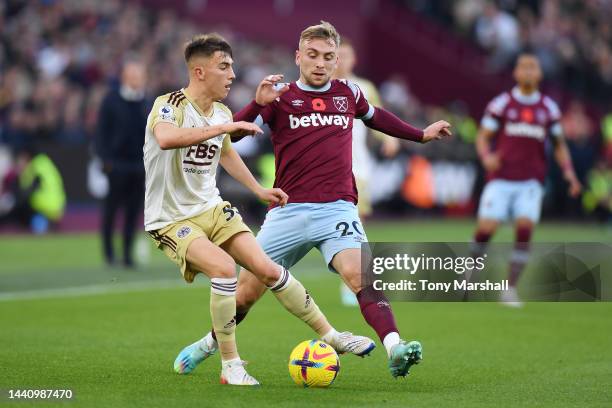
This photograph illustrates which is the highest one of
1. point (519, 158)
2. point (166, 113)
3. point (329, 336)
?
point (166, 113)

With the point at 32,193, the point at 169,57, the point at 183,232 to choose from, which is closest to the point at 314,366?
the point at 183,232

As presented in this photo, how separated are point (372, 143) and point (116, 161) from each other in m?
10.8

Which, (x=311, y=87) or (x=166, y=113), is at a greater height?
(x=311, y=87)

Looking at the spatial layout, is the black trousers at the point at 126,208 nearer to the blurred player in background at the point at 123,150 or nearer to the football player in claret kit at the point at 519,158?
the blurred player in background at the point at 123,150

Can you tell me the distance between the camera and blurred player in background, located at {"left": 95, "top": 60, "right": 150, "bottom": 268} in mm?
15617

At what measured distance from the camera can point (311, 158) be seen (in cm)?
774

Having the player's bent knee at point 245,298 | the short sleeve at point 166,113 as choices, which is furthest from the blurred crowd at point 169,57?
the short sleeve at point 166,113

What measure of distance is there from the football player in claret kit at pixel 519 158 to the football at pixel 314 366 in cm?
553

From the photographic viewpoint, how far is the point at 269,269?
7.30m

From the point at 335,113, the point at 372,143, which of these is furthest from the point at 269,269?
the point at 372,143

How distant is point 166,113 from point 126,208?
349 inches

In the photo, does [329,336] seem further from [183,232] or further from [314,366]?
[183,232]

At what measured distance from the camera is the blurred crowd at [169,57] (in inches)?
853

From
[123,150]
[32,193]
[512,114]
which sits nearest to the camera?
[512,114]
